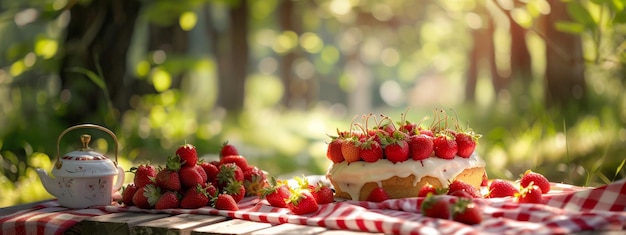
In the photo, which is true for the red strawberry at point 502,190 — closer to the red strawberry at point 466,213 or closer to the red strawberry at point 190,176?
the red strawberry at point 466,213

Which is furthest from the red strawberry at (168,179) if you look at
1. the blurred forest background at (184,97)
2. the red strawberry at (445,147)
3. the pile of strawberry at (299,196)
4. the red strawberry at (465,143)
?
the blurred forest background at (184,97)

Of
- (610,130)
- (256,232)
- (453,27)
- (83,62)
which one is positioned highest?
(453,27)

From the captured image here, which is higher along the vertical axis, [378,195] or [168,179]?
[168,179]

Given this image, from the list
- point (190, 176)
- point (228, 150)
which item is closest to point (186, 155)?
point (190, 176)

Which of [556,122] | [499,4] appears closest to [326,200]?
[499,4]

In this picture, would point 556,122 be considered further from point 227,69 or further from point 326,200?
point 227,69

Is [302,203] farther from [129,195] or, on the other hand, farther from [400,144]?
[129,195]

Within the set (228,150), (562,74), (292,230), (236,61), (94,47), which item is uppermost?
(236,61)
